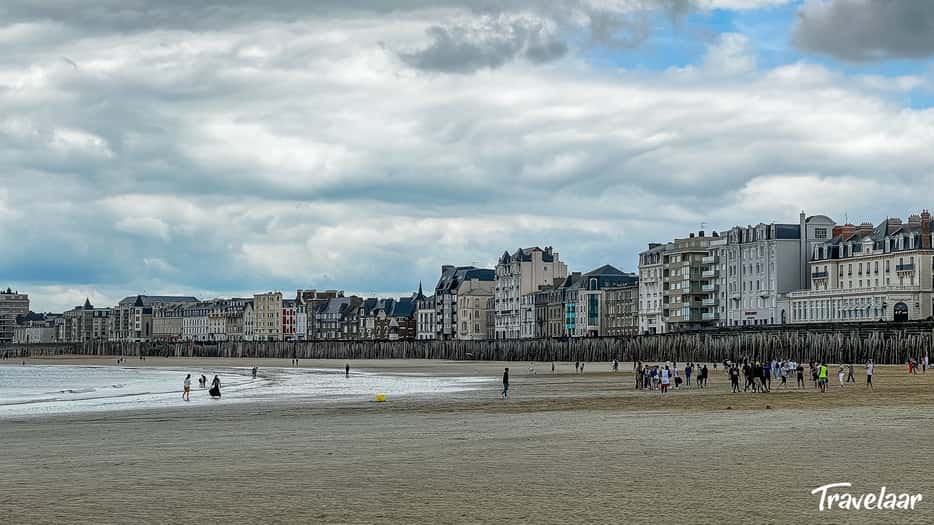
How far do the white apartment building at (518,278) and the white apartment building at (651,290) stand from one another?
105 ft

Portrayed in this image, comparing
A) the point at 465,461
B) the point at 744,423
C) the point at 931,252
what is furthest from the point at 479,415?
the point at 931,252

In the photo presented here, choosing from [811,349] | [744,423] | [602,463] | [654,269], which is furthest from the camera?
[654,269]

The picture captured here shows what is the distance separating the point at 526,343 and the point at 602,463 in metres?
113

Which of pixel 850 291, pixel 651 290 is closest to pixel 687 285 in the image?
pixel 651 290

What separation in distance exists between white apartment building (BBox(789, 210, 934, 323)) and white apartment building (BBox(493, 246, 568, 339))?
67.3m

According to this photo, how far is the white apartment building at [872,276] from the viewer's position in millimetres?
106375

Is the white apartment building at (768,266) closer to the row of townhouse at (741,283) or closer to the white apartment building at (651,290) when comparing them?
the row of townhouse at (741,283)

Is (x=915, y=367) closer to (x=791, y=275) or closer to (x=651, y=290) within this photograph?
(x=791, y=275)

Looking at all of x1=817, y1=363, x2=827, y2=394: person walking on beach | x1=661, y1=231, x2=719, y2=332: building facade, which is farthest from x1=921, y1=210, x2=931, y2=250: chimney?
x1=817, y1=363, x2=827, y2=394: person walking on beach

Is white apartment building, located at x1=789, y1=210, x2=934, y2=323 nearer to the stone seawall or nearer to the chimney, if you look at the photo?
the chimney

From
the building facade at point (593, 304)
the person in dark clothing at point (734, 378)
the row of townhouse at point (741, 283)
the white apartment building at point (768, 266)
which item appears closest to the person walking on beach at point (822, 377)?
the person in dark clothing at point (734, 378)

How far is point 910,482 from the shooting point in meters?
18.5

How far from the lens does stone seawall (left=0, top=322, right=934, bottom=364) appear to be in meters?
82.1

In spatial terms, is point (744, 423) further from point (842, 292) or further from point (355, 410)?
point (842, 292)
